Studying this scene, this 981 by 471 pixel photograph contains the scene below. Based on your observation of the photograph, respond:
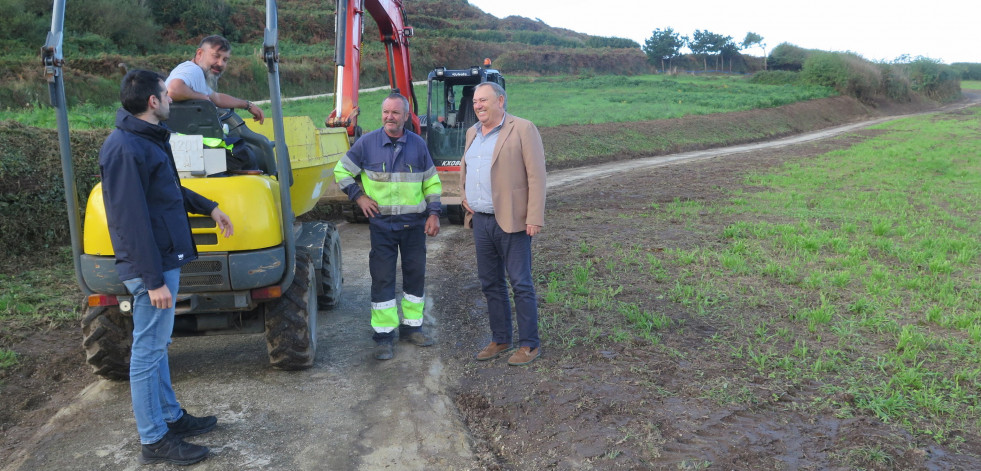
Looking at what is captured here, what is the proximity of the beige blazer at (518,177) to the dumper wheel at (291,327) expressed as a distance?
144cm

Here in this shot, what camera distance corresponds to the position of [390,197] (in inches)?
210

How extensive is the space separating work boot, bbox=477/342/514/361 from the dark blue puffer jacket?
2.30 metres

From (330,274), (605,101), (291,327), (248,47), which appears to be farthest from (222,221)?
(248,47)

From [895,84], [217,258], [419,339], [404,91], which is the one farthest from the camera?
[895,84]

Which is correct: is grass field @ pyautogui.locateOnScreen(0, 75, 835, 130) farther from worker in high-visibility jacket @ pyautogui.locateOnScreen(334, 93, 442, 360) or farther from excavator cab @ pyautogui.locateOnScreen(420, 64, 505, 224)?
worker in high-visibility jacket @ pyautogui.locateOnScreen(334, 93, 442, 360)

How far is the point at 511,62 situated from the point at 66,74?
4401cm

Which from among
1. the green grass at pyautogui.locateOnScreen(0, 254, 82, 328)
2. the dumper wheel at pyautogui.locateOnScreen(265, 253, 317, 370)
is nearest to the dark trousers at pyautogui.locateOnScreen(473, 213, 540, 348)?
the dumper wheel at pyautogui.locateOnScreen(265, 253, 317, 370)

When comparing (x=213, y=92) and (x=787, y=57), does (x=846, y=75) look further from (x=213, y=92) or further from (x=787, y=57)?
(x=213, y=92)

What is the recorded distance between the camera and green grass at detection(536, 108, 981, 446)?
4.50 meters

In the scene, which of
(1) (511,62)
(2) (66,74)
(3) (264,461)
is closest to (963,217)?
(3) (264,461)

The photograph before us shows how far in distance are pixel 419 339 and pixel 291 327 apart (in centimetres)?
115

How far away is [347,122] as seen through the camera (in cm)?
921

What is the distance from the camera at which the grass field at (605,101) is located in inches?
1085

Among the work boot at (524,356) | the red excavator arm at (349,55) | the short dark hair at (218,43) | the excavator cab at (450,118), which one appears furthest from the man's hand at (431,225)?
the excavator cab at (450,118)
